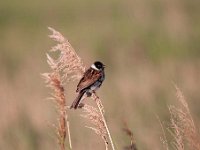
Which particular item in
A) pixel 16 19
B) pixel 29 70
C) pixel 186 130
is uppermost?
pixel 186 130

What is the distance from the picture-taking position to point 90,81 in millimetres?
6883

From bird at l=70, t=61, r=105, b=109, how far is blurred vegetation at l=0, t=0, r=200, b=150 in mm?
353

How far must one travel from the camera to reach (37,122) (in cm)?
966

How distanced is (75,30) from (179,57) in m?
5.58

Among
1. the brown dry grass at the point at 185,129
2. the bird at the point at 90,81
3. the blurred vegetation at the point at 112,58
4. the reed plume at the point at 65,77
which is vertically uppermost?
the reed plume at the point at 65,77

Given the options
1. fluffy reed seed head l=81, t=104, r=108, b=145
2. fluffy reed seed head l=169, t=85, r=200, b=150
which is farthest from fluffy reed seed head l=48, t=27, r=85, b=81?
fluffy reed seed head l=169, t=85, r=200, b=150

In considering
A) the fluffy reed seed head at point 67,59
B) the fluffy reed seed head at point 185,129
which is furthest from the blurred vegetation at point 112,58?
the fluffy reed seed head at point 185,129

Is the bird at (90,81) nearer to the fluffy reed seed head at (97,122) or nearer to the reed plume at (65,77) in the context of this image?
the reed plume at (65,77)

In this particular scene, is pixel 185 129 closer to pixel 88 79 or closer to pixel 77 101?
pixel 77 101

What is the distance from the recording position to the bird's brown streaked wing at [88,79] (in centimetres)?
667

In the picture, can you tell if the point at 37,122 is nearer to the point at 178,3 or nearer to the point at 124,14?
the point at 178,3

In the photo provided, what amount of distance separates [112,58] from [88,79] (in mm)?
7523

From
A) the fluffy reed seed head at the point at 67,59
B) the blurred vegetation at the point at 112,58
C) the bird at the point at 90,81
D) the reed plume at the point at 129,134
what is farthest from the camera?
the blurred vegetation at the point at 112,58

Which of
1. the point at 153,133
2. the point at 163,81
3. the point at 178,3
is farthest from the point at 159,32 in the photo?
the point at 153,133
